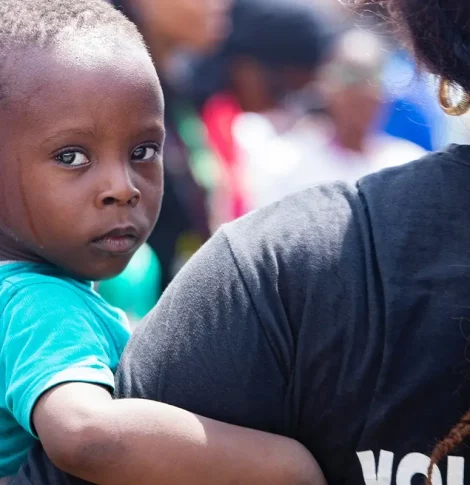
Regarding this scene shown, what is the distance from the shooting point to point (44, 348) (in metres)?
1.60

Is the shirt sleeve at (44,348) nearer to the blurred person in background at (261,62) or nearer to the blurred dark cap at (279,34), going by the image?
the blurred person in background at (261,62)

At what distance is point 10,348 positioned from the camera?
1643 millimetres

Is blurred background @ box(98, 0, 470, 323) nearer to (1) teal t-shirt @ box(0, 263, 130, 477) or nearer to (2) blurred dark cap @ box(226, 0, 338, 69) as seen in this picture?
(2) blurred dark cap @ box(226, 0, 338, 69)

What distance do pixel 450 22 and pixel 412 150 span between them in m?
3.61

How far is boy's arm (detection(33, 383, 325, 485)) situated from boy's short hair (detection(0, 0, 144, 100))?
2.24 feet

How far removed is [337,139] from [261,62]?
747 millimetres

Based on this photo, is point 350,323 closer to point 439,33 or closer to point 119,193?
point 439,33

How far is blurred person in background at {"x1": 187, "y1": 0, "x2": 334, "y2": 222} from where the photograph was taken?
5.15 meters

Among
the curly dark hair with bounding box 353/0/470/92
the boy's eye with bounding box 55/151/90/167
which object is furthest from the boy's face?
the curly dark hair with bounding box 353/0/470/92

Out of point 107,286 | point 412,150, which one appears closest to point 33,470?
point 107,286

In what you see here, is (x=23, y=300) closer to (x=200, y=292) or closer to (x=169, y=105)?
(x=200, y=292)

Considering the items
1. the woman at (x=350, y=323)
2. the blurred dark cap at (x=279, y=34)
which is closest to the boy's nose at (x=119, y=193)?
the woman at (x=350, y=323)

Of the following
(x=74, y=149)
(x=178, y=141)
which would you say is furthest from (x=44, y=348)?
(x=178, y=141)

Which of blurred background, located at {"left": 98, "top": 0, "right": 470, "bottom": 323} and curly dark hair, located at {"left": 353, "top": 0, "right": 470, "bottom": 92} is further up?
curly dark hair, located at {"left": 353, "top": 0, "right": 470, "bottom": 92}
